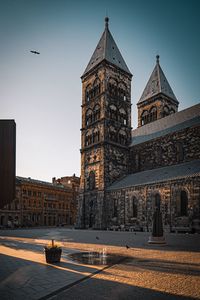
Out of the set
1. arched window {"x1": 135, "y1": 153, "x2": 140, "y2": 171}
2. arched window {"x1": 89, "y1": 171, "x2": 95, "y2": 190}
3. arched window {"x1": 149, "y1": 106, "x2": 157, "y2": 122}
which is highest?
arched window {"x1": 149, "y1": 106, "x2": 157, "y2": 122}

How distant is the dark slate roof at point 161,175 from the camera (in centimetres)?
3063

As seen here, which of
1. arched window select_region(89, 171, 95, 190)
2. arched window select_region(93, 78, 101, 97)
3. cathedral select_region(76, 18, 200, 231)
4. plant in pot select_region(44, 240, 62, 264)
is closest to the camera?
plant in pot select_region(44, 240, 62, 264)

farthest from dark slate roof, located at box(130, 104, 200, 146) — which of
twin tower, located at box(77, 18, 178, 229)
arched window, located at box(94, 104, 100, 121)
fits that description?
arched window, located at box(94, 104, 100, 121)

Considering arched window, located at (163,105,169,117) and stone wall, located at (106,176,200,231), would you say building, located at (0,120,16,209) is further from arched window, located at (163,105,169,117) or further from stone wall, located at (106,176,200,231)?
arched window, located at (163,105,169,117)

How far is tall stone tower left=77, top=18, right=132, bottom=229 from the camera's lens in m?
42.1

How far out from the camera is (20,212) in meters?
57.9

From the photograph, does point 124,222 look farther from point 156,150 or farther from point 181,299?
point 181,299

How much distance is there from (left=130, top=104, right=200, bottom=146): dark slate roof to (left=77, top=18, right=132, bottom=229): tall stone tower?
2.78 meters

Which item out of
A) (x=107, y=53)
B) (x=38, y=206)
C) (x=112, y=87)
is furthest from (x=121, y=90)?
(x=38, y=206)

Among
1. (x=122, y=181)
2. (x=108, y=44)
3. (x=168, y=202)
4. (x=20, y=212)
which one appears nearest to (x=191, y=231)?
(x=168, y=202)

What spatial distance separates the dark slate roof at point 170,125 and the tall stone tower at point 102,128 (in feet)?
9.11

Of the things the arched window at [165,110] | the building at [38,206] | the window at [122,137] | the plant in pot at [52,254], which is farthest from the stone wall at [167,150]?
the plant in pot at [52,254]

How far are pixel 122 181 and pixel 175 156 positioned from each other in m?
9.17

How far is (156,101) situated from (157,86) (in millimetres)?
4300
